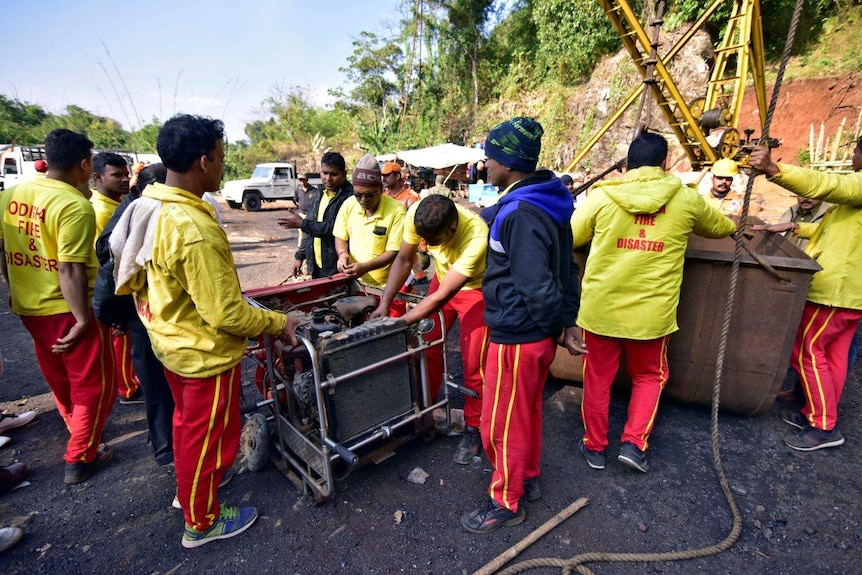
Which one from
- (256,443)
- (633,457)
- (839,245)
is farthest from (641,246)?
(256,443)

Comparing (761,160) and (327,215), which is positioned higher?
(761,160)

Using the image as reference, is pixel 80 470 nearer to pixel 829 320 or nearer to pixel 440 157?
pixel 829 320

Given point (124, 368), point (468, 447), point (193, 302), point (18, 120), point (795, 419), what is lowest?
point (795, 419)

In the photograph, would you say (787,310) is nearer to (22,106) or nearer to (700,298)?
(700,298)

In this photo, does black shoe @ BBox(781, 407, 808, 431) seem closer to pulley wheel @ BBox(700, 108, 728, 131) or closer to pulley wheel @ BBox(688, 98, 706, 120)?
pulley wheel @ BBox(700, 108, 728, 131)

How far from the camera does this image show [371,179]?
344cm

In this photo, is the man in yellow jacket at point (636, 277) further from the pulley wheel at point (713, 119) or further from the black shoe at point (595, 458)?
the pulley wheel at point (713, 119)

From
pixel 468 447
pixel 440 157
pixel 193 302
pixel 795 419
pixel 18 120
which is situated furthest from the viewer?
pixel 18 120

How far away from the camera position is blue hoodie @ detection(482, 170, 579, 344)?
6.49ft

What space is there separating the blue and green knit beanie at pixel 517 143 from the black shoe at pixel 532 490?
1806 millimetres

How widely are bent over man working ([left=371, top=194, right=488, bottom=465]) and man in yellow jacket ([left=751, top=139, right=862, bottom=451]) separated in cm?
228

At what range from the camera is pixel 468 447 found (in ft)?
9.76

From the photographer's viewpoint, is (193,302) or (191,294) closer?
(191,294)

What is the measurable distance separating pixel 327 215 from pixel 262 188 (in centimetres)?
1542
